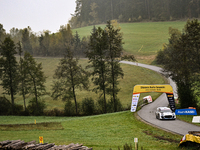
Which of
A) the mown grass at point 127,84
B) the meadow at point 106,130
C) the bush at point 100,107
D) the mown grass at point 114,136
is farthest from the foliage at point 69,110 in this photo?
Result: the mown grass at point 114,136

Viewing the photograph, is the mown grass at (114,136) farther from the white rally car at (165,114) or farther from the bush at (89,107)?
the bush at (89,107)

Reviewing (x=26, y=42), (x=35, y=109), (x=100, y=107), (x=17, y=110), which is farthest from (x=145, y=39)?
(x=17, y=110)

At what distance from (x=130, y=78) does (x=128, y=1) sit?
460 feet

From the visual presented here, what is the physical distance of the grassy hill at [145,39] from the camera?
8899 cm

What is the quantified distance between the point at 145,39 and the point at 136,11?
69457 millimetres

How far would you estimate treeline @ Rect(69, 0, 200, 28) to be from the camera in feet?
501

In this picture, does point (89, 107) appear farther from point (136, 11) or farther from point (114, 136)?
point (136, 11)

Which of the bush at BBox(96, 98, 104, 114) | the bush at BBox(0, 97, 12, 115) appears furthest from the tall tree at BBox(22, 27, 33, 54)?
the bush at BBox(96, 98, 104, 114)

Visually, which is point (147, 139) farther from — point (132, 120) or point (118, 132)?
point (132, 120)

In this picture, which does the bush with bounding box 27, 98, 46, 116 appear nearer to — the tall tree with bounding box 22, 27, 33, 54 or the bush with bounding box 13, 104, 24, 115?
the bush with bounding box 13, 104, 24, 115

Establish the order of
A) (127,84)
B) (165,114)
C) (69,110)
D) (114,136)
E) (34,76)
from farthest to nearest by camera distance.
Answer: (127,84), (34,76), (69,110), (165,114), (114,136)

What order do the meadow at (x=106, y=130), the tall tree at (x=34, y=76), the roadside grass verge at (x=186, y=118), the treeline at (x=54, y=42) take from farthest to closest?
the treeline at (x=54, y=42) → the tall tree at (x=34, y=76) → the roadside grass verge at (x=186, y=118) → the meadow at (x=106, y=130)

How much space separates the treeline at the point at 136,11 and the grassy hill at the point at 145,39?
2335 cm

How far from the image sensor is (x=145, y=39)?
112312mm
